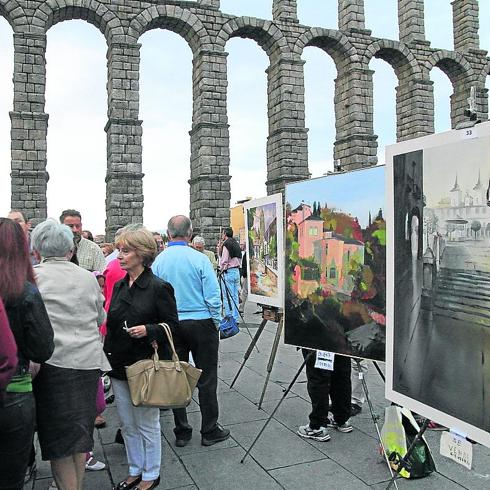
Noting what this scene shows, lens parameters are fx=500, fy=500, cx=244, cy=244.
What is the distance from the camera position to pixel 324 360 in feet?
12.5

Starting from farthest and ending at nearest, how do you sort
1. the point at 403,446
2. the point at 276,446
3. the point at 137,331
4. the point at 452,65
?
the point at 452,65
the point at 276,446
the point at 403,446
the point at 137,331

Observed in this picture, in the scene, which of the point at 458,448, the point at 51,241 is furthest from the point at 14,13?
the point at 458,448

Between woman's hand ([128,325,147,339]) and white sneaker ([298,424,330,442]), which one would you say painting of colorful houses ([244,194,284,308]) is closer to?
white sneaker ([298,424,330,442])

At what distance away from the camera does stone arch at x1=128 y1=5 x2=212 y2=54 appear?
1752 centimetres

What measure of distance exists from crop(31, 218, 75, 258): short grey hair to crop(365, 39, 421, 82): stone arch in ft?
67.5

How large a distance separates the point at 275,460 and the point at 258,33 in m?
19.0

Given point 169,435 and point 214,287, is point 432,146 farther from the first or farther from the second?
point 169,435

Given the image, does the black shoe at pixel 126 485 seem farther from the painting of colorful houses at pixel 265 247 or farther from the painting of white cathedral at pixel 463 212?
the painting of white cathedral at pixel 463 212

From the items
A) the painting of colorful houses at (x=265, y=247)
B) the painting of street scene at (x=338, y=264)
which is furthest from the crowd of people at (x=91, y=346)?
the painting of colorful houses at (x=265, y=247)

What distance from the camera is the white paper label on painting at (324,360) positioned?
375 centimetres

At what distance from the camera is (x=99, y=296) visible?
3008 millimetres

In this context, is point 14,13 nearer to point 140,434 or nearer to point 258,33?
point 258,33

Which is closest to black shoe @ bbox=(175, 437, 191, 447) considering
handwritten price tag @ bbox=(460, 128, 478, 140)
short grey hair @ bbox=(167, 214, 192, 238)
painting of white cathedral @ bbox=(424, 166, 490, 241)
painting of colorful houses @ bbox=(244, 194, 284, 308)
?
painting of colorful houses @ bbox=(244, 194, 284, 308)

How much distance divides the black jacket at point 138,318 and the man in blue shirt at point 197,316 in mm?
708
